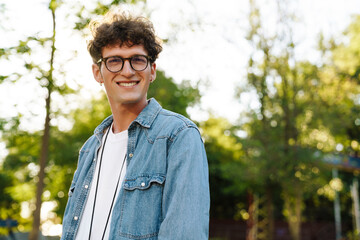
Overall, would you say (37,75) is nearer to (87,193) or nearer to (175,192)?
(87,193)

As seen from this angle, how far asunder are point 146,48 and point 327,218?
29339 mm

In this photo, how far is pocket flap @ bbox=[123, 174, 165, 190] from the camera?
6.07 ft

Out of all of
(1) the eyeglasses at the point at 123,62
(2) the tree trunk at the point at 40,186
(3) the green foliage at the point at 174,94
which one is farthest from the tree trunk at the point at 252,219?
(1) the eyeglasses at the point at 123,62

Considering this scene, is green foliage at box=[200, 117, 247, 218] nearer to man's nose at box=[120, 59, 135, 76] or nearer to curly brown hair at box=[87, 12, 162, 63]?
curly brown hair at box=[87, 12, 162, 63]

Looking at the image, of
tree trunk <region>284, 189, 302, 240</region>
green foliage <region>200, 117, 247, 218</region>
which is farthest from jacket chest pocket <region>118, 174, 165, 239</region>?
green foliage <region>200, 117, 247, 218</region>

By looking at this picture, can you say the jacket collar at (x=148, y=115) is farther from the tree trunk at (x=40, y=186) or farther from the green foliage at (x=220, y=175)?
the green foliage at (x=220, y=175)

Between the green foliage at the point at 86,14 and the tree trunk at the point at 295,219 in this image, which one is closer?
the green foliage at the point at 86,14

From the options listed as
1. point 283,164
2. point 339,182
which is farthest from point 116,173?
point 339,182

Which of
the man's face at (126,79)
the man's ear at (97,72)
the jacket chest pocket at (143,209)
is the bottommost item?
the jacket chest pocket at (143,209)

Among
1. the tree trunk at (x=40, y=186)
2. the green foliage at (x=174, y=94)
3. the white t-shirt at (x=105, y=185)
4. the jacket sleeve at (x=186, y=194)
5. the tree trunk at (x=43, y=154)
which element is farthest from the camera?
the green foliage at (x=174, y=94)

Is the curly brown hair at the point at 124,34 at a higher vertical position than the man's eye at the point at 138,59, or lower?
higher

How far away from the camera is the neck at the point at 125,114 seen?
2258 mm

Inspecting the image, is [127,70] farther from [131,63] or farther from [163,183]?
[163,183]

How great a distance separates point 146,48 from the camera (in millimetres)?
2213
